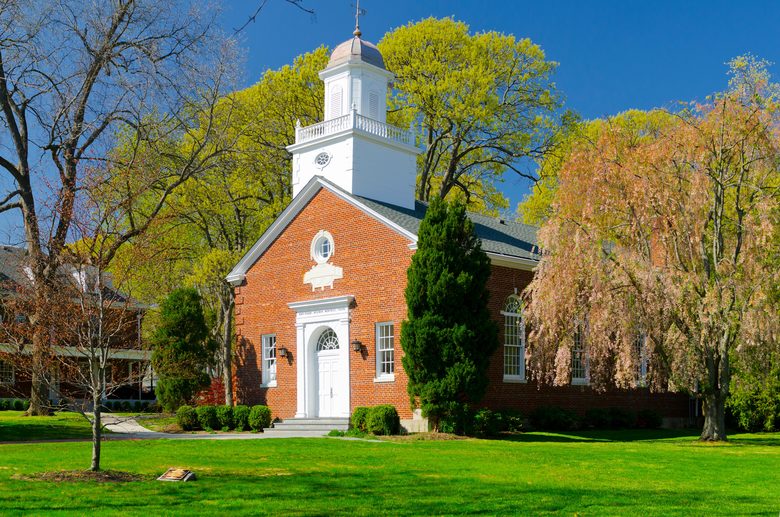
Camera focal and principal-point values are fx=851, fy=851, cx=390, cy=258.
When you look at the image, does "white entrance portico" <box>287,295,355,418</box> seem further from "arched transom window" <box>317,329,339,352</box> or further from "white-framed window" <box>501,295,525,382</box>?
"white-framed window" <box>501,295,525,382</box>

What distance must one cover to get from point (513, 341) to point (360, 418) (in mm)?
5459

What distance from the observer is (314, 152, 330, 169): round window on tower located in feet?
97.6

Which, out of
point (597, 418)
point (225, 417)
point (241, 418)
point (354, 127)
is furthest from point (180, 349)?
point (597, 418)

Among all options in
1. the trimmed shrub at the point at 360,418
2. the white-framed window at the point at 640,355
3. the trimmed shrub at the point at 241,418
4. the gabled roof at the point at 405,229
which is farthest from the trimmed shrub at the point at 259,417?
the white-framed window at the point at 640,355

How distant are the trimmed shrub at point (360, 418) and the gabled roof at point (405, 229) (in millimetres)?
4990

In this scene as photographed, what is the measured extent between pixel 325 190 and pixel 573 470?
635 inches

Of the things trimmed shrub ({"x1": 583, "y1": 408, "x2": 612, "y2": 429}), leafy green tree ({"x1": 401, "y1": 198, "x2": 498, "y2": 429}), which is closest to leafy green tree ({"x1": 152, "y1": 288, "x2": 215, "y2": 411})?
leafy green tree ({"x1": 401, "y1": 198, "x2": 498, "y2": 429})

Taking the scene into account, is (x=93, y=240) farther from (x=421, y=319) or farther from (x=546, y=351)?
(x=546, y=351)

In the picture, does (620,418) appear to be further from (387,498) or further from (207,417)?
(387,498)

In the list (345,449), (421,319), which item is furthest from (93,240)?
(421,319)

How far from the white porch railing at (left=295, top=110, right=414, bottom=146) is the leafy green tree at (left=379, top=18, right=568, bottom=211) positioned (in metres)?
6.68

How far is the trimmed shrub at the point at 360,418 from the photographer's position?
2439cm

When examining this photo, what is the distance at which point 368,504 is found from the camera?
10266 mm

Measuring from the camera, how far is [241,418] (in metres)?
27.9
